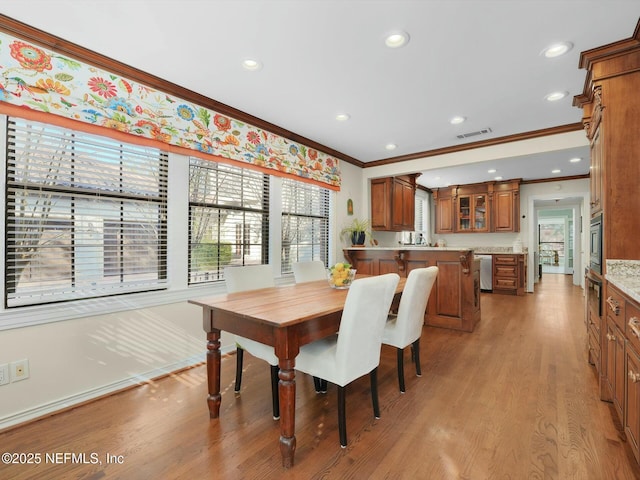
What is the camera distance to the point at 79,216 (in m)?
2.20

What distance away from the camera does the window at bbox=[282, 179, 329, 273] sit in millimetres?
3902

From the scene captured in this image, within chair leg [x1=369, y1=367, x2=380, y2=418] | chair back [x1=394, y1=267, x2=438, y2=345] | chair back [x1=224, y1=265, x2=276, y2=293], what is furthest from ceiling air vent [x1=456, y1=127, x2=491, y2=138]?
chair leg [x1=369, y1=367, x2=380, y2=418]

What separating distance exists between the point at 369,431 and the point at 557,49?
2.75 metres

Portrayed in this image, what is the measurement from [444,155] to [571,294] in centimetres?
427

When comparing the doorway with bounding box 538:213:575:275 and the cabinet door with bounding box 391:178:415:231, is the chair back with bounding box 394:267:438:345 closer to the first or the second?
the cabinet door with bounding box 391:178:415:231

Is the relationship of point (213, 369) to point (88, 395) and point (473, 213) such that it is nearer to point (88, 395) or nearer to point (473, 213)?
point (88, 395)

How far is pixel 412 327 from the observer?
7.64 ft

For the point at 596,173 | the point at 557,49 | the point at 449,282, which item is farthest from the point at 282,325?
the point at 449,282

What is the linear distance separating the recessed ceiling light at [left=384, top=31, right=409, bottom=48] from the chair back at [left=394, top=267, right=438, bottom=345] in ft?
4.93

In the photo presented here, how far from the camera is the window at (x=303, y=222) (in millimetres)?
3902

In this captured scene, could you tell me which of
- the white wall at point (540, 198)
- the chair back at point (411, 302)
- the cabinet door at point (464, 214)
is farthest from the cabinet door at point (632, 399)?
the cabinet door at point (464, 214)

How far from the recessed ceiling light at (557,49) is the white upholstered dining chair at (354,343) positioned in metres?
1.90

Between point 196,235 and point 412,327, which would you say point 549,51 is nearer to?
point 412,327

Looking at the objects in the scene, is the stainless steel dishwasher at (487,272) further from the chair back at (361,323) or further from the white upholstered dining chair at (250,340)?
the chair back at (361,323)
